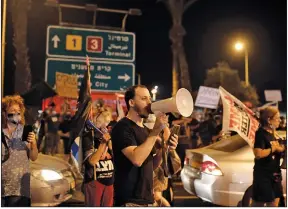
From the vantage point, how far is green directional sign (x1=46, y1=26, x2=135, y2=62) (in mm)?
11055

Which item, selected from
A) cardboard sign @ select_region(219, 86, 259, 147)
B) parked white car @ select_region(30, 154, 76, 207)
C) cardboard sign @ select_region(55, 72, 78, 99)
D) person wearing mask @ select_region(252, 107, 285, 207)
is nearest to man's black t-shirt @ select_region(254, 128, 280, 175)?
person wearing mask @ select_region(252, 107, 285, 207)

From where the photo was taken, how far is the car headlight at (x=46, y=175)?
228 inches

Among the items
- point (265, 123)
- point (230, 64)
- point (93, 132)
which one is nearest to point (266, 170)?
point (265, 123)

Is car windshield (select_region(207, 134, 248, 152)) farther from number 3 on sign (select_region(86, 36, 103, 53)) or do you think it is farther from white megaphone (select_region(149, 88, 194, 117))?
number 3 on sign (select_region(86, 36, 103, 53))

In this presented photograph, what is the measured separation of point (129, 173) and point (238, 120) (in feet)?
10.4

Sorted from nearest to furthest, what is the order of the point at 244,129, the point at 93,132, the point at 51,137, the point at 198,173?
the point at 93,132
the point at 244,129
the point at 198,173
the point at 51,137

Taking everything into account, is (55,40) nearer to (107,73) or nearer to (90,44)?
(90,44)

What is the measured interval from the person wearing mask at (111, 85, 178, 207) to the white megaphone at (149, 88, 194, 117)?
2.5 inches

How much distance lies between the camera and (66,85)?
432 inches

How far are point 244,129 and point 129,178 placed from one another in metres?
3.21

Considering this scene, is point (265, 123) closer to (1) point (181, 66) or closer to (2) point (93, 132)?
(2) point (93, 132)

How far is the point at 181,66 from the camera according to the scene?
22.1 meters

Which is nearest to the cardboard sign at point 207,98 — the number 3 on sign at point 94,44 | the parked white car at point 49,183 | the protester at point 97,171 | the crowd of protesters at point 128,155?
the number 3 on sign at point 94,44

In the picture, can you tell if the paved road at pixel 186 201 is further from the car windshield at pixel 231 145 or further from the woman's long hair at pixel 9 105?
the woman's long hair at pixel 9 105
